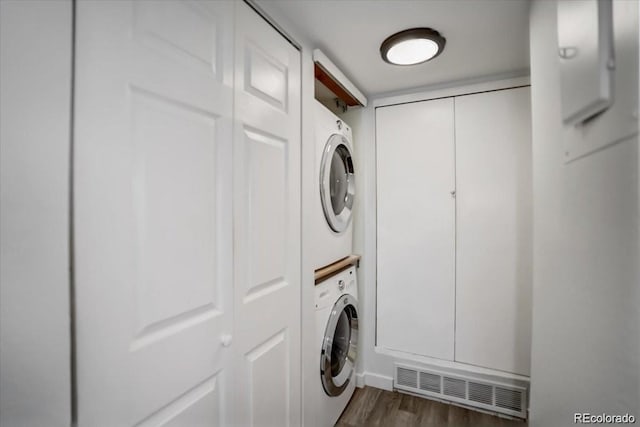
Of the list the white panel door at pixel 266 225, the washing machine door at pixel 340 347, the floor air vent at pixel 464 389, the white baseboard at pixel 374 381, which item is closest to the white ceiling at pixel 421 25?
the white panel door at pixel 266 225

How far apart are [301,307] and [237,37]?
118cm

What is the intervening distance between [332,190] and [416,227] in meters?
0.74

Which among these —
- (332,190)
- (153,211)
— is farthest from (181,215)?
(332,190)

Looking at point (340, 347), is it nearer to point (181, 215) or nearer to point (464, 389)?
point (464, 389)

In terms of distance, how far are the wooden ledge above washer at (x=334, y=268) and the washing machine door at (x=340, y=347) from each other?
20 centimetres

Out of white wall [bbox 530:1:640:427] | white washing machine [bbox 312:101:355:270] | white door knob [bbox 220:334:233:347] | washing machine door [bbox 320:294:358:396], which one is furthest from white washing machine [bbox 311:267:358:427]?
white wall [bbox 530:1:640:427]

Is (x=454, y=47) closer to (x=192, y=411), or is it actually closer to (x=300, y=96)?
(x=300, y=96)

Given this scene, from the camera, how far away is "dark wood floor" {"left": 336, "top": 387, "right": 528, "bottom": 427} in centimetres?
183

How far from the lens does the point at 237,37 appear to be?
1.04 m

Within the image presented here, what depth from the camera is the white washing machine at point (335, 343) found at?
159cm

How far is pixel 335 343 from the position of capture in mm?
1878

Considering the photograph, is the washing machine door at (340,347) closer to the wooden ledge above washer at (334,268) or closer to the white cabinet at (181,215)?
the wooden ledge above washer at (334,268)

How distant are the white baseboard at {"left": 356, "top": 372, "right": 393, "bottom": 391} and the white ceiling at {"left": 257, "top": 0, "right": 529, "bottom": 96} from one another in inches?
85.2

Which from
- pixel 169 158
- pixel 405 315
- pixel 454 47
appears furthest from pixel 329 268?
pixel 454 47
